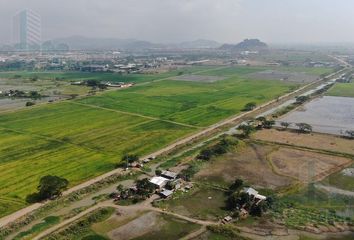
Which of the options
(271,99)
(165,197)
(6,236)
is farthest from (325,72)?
(6,236)

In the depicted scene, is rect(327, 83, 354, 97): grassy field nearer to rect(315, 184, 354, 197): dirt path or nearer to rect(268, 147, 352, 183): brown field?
rect(268, 147, 352, 183): brown field

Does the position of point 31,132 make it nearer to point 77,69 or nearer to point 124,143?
point 124,143

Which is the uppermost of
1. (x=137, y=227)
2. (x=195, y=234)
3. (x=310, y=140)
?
(x=310, y=140)

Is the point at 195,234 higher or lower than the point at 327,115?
lower

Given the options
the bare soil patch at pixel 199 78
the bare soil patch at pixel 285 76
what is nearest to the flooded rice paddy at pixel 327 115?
the bare soil patch at pixel 285 76

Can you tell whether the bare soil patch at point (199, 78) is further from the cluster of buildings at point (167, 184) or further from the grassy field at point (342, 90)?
the cluster of buildings at point (167, 184)

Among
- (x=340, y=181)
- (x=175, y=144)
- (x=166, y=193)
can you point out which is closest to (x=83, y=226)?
(x=166, y=193)

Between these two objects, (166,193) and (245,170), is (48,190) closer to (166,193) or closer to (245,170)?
(166,193)
